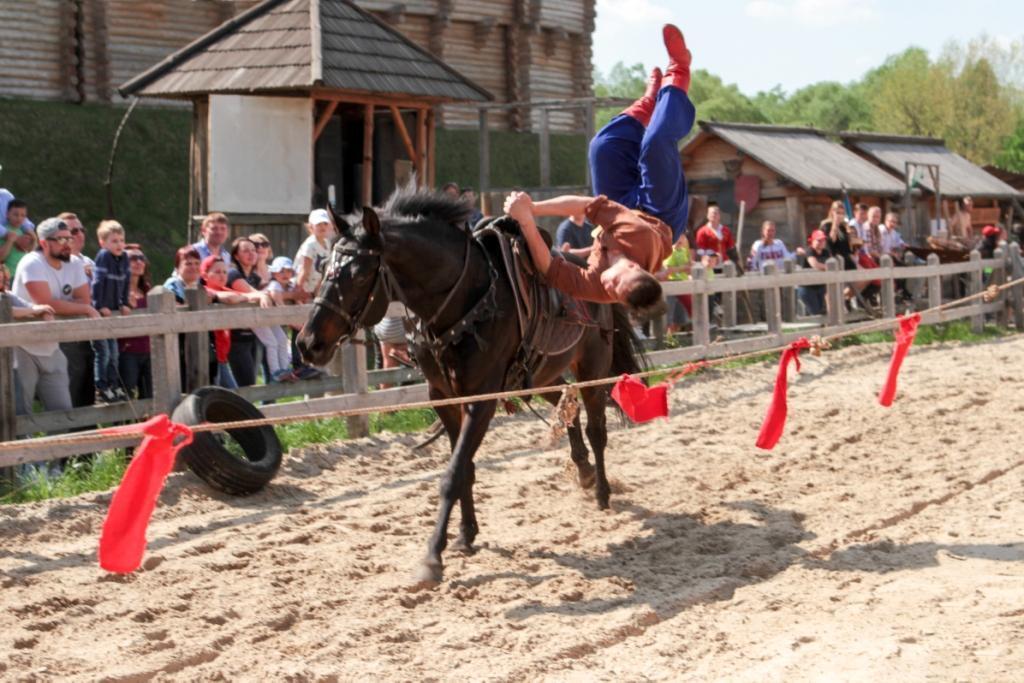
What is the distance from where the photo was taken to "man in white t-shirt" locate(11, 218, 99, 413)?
28.4 ft

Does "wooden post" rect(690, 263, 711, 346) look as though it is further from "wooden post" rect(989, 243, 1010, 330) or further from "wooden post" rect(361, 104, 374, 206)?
"wooden post" rect(989, 243, 1010, 330)

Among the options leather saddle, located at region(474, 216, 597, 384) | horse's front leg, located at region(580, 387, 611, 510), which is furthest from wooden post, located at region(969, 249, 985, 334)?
leather saddle, located at region(474, 216, 597, 384)

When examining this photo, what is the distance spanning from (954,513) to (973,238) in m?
22.1

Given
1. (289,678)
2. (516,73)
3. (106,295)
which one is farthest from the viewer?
(516,73)

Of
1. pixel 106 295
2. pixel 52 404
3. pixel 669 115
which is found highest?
pixel 669 115

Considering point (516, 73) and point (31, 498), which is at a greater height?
point (516, 73)

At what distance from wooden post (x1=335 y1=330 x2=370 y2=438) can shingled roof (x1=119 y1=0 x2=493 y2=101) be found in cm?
652

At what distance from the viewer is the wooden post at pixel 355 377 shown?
1038 cm

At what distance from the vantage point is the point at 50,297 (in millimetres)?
9031

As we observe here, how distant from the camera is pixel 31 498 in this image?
8133mm

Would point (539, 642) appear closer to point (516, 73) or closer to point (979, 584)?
point (979, 584)

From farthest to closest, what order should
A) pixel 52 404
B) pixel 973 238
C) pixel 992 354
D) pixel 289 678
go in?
pixel 973 238
pixel 992 354
pixel 52 404
pixel 289 678

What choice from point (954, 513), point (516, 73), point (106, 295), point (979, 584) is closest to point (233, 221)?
point (106, 295)

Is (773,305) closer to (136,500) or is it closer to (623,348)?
(623,348)
